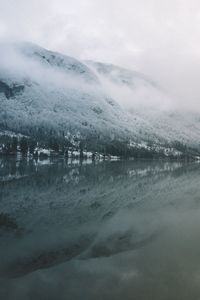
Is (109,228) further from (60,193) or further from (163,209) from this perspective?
(60,193)

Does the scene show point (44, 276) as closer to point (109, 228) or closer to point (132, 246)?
point (132, 246)

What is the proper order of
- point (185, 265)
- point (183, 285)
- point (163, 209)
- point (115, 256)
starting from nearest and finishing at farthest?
point (183, 285) < point (185, 265) < point (115, 256) < point (163, 209)

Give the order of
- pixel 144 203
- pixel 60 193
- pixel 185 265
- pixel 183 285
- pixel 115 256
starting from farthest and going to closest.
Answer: pixel 60 193 < pixel 144 203 < pixel 115 256 < pixel 185 265 < pixel 183 285

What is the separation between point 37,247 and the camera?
27203mm

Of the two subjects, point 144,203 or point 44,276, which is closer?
point 44,276

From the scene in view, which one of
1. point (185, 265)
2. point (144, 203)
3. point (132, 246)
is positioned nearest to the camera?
point (185, 265)

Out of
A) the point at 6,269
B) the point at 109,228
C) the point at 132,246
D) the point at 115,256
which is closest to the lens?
the point at 6,269

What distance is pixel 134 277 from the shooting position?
21.5m

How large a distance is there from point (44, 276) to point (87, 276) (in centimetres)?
226

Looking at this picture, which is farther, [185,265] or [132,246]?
[132,246]

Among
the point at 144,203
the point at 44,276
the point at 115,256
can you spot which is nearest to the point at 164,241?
the point at 115,256

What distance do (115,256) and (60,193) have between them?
36566 millimetres

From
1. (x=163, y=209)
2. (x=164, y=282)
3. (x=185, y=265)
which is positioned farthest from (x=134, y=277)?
(x=163, y=209)

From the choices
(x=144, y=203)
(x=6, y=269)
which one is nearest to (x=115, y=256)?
(x=6, y=269)
